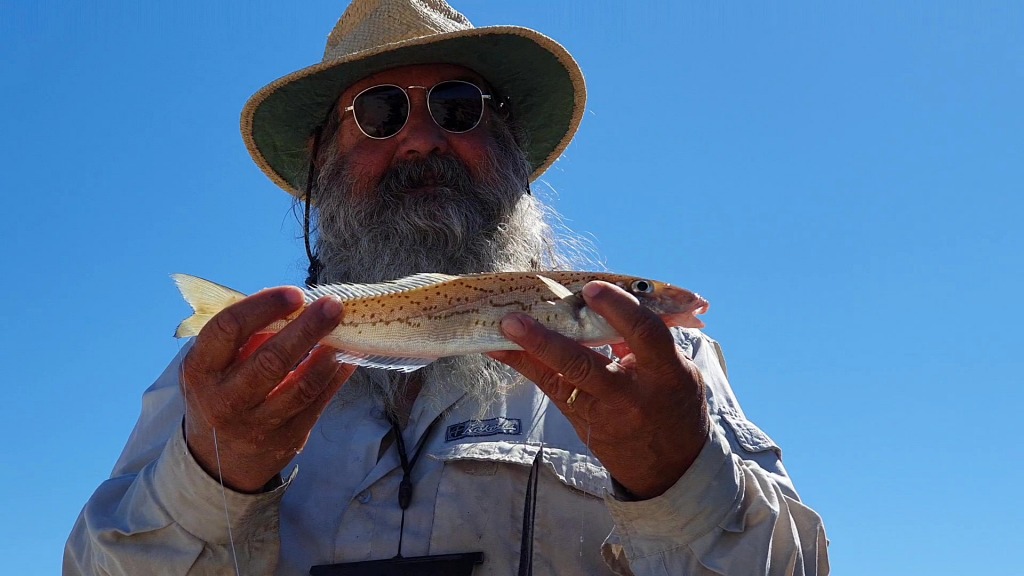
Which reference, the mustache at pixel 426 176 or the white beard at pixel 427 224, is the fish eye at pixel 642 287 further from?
the mustache at pixel 426 176

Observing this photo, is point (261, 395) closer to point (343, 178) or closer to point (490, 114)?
point (343, 178)

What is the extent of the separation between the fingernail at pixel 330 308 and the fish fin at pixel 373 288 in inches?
6.9

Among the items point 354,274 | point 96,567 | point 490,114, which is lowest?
point 96,567

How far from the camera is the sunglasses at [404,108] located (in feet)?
17.9

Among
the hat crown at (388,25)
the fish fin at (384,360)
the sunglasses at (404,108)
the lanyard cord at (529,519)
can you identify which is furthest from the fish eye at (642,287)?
the hat crown at (388,25)

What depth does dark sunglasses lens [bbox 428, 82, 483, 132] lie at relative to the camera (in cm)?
547

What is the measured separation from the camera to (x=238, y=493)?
3627mm

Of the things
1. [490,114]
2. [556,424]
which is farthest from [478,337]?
[490,114]

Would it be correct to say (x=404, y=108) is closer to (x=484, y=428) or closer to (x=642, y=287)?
(x=484, y=428)

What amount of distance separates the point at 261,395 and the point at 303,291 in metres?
0.40

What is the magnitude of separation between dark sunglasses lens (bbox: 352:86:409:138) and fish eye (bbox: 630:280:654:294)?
2.40 meters

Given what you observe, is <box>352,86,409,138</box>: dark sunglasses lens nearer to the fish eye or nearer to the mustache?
the mustache

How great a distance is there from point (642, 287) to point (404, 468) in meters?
1.45

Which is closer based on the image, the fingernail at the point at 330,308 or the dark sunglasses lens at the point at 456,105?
the fingernail at the point at 330,308
